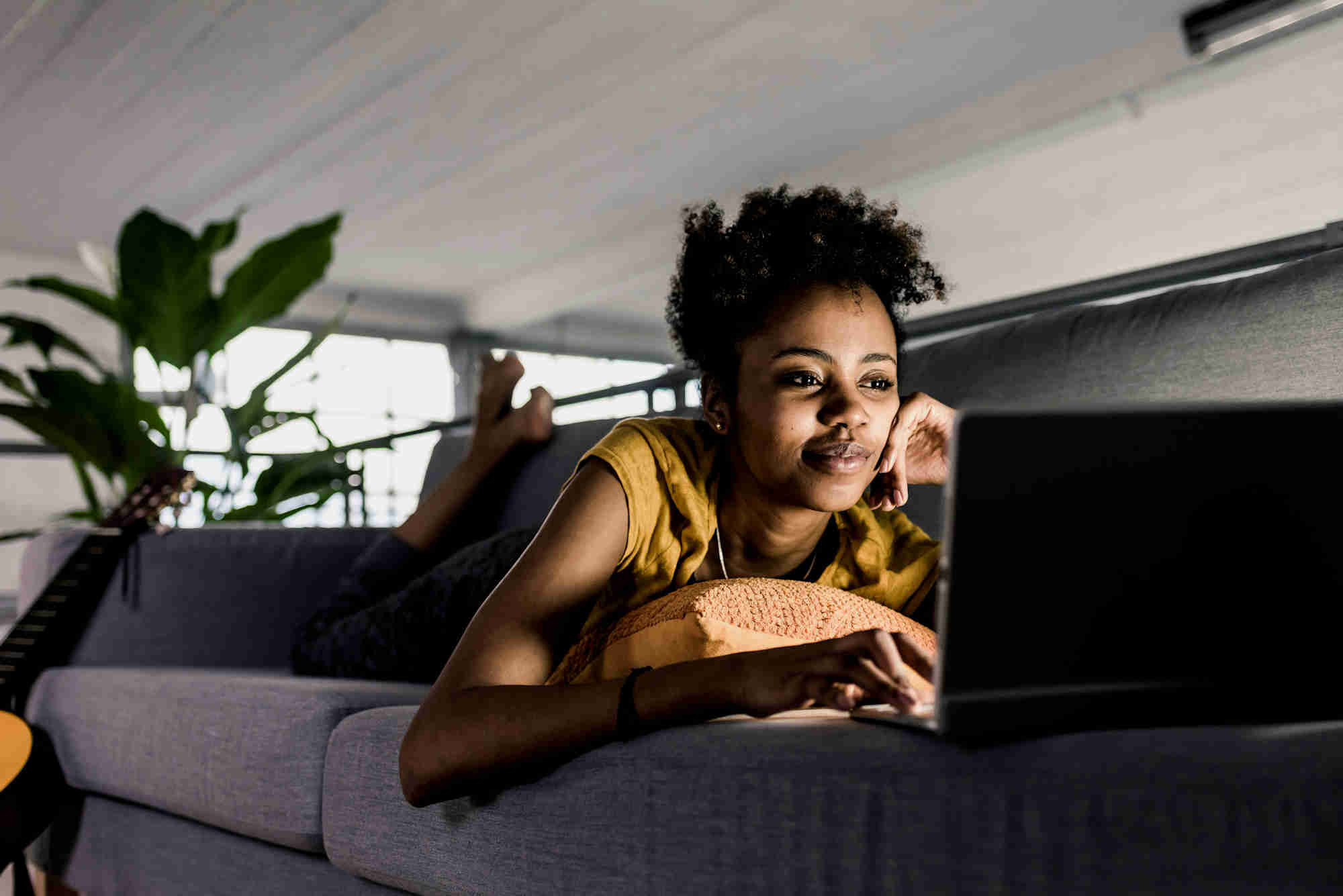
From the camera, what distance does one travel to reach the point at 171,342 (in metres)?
3.04

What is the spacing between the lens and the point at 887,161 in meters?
6.45

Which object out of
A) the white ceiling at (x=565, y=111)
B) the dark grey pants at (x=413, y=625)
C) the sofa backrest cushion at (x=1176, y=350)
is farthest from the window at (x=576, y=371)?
the sofa backrest cushion at (x=1176, y=350)

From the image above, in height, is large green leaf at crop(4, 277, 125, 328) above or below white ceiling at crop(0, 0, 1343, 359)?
below

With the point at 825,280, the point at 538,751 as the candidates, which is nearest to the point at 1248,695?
the point at 538,751

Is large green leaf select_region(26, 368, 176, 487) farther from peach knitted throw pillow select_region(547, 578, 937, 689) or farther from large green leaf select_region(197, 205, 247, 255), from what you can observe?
peach knitted throw pillow select_region(547, 578, 937, 689)

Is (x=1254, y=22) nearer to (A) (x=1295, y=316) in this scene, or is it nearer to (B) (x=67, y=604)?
(A) (x=1295, y=316)

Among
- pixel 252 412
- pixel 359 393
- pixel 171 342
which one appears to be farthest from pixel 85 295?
pixel 359 393

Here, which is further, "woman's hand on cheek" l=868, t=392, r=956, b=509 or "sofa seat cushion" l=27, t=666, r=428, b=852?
"sofa seat cushion" l=27, t=666, r=428, b=852

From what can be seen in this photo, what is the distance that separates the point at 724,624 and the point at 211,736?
88 centimetres

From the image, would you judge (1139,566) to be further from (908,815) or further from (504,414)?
(504,414)

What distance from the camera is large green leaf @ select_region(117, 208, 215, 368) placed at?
2957 mm

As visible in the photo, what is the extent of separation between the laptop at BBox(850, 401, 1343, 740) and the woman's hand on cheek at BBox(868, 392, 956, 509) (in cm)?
49

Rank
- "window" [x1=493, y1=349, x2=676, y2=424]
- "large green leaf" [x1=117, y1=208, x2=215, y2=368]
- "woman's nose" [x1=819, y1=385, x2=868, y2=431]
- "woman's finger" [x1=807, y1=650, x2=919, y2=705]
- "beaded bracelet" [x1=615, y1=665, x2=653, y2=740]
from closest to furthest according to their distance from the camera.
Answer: "woman's finger" [x1=807, y1=650, x2=919, y2=705] < "beaded bracelet" [x1=615, y1=665, x2=653, y2=740] < "woman's nose" [x1=819, y1=385, x2=868, y2=431] < "large green leaf" [x1=117, y1=208, x2=215, y2=368] < "window" [x1=493, y1=349, x2=676, y2=424]

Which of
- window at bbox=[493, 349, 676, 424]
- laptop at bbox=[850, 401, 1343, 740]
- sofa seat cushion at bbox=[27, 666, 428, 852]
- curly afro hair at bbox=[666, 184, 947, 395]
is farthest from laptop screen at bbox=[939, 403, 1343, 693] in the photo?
window at bbox=[493, 349, 676, 424]
